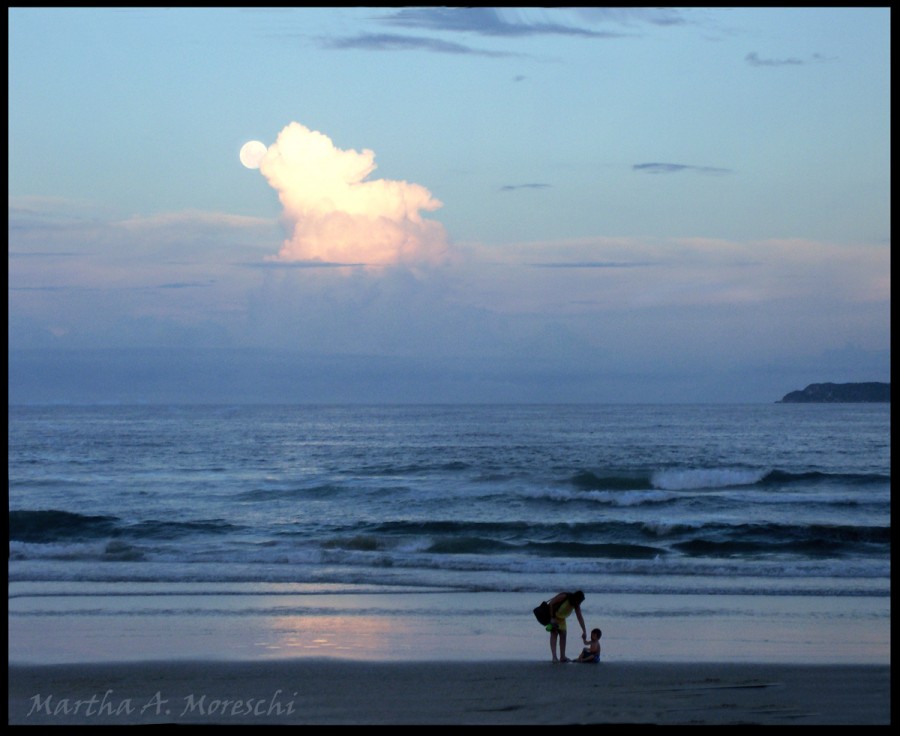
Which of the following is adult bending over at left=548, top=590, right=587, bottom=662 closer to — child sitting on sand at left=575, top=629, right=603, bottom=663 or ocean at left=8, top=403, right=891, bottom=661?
child sitting on sand at left=575, top=629, right=603, bottom=663

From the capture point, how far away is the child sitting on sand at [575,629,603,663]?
35.9 ft

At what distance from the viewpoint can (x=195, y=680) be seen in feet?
34.0

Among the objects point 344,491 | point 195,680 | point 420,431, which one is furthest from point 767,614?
point 420,431

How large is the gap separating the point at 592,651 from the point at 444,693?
80.6 inches

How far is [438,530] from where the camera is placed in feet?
78.2

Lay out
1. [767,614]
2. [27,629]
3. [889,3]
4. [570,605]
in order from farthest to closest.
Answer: [767,614]
[27,629]
[570,605]
[889,3]

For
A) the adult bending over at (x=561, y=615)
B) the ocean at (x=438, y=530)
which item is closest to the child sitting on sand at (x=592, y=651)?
the adult bending over at (x=561, y=615)

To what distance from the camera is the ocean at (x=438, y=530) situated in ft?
47.0

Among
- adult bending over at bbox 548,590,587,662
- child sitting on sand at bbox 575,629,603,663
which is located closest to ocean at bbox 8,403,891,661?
adult bending over at bbox 548,590,587,662

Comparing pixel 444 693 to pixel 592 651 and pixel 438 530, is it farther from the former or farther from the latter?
pixel 438 530

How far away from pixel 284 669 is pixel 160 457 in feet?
112

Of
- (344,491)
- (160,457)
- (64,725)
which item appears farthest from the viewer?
(160,457)

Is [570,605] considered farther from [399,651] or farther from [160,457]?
[160,457]

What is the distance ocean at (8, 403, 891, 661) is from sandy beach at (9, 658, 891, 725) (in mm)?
1222
